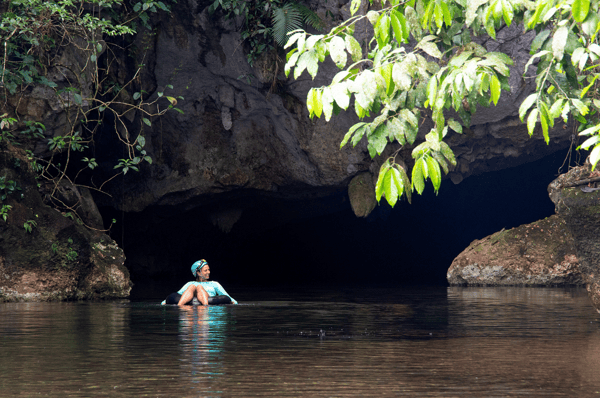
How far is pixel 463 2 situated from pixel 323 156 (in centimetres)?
1214

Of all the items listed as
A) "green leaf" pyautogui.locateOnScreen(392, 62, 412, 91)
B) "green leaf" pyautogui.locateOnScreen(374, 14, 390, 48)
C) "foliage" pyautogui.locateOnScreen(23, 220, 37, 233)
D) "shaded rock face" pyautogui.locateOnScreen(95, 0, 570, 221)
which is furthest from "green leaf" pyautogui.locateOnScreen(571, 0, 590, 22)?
"foliage" pyautogui.locateOnScreen(23, 220, 37, 233)

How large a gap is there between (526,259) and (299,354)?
1418 centimetres

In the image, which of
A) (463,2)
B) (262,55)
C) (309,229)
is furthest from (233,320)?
(309,229)

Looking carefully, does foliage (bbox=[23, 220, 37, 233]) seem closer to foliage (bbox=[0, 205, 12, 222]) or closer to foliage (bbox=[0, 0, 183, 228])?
foliage (bbox=[0, 205, 12, 222])

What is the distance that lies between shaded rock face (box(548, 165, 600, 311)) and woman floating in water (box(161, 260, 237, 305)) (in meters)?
5.20

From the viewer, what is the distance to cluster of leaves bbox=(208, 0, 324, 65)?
520 inches

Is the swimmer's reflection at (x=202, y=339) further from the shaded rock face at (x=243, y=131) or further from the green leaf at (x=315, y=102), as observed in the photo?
the shaded rock face at (x=243, y=131)

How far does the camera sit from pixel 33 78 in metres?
12.3

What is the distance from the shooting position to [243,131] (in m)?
16.8

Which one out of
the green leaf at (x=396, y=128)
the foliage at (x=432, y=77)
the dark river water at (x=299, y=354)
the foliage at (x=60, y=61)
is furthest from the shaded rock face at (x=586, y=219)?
the foliage at (x=60, y=61)

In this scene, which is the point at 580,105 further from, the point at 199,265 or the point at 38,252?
the point at 38,252

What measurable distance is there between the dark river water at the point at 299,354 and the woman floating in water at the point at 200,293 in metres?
1.50

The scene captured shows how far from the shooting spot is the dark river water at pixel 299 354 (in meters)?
3.73

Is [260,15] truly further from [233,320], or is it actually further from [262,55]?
[233,320]
